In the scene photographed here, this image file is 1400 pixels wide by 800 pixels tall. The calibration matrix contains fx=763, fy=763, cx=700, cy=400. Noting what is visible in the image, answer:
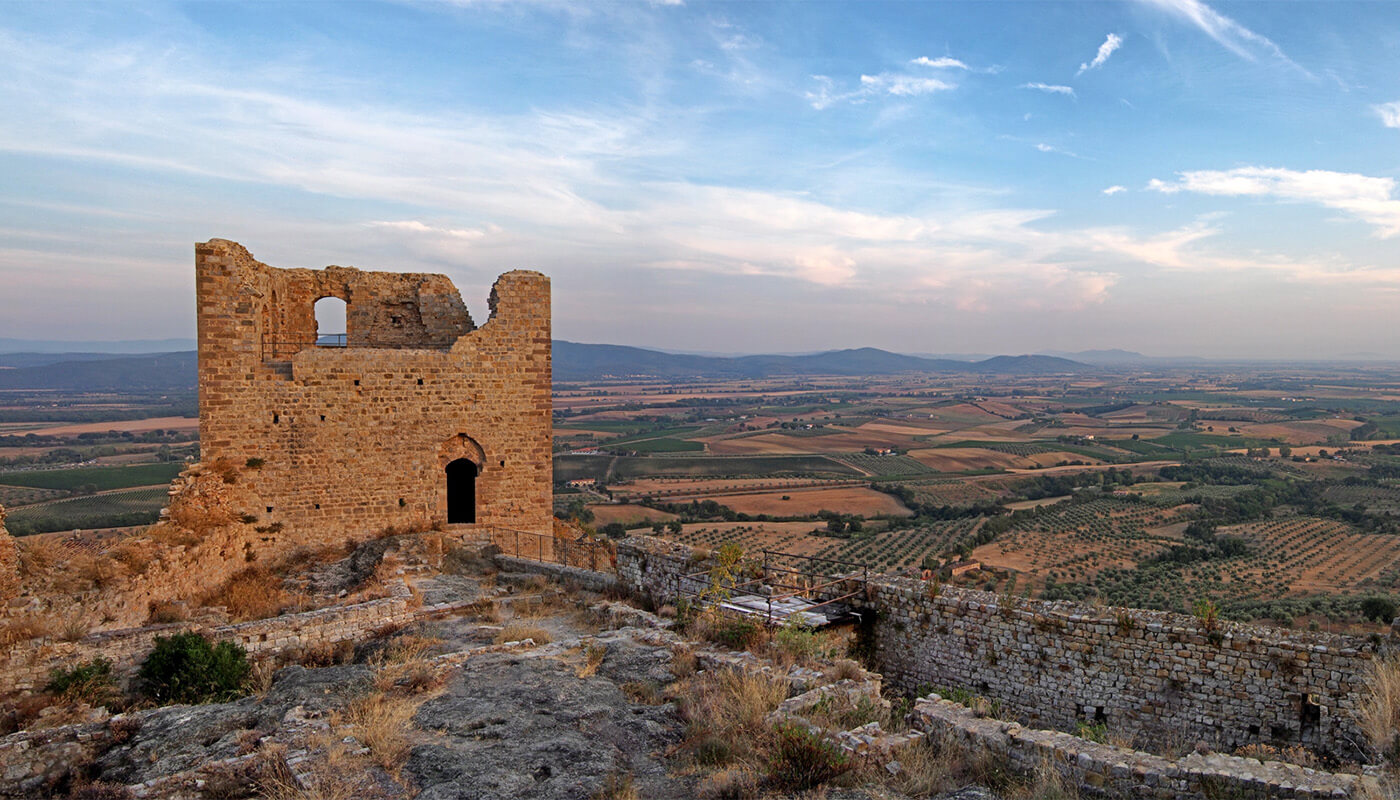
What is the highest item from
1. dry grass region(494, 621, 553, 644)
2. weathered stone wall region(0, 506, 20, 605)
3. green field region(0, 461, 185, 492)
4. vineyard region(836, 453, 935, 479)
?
weathered stone wall region(0, 506, 20, 605)

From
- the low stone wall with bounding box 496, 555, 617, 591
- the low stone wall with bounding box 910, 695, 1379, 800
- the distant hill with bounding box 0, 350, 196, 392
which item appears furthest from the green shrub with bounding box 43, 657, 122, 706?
the distant hill with bounding box 0, 350, 196, 392

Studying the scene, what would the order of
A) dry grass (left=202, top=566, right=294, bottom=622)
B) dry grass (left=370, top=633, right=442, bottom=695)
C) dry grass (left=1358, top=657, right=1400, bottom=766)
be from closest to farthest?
dry grass (left=1358, top=657, right=1400, bottom=766), dry grass (left=370, top=633, right=442, bottom=695), dry grass (left=202, top=566, right=294, bottom=622)

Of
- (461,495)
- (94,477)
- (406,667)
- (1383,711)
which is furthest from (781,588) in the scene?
(94,477)

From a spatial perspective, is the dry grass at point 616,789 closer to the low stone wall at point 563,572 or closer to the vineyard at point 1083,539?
the low stone wall at point 563,572

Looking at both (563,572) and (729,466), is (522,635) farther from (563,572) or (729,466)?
(729,466)

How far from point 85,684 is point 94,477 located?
163 ft

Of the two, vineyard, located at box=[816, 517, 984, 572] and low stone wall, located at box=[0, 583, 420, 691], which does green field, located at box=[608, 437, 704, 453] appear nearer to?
vineyard, located at box=[816, 517, 984, 572]

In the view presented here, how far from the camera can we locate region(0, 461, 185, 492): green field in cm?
4428

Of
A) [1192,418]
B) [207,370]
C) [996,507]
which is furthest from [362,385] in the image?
[1192,418]

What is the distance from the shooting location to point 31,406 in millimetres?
116062

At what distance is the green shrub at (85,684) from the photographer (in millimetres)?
7148

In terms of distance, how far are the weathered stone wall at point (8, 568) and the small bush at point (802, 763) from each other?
8155 mm

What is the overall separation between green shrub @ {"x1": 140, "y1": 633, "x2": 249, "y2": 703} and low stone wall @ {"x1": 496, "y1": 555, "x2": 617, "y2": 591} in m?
4.40

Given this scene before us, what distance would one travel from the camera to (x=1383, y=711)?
5.40 metres
